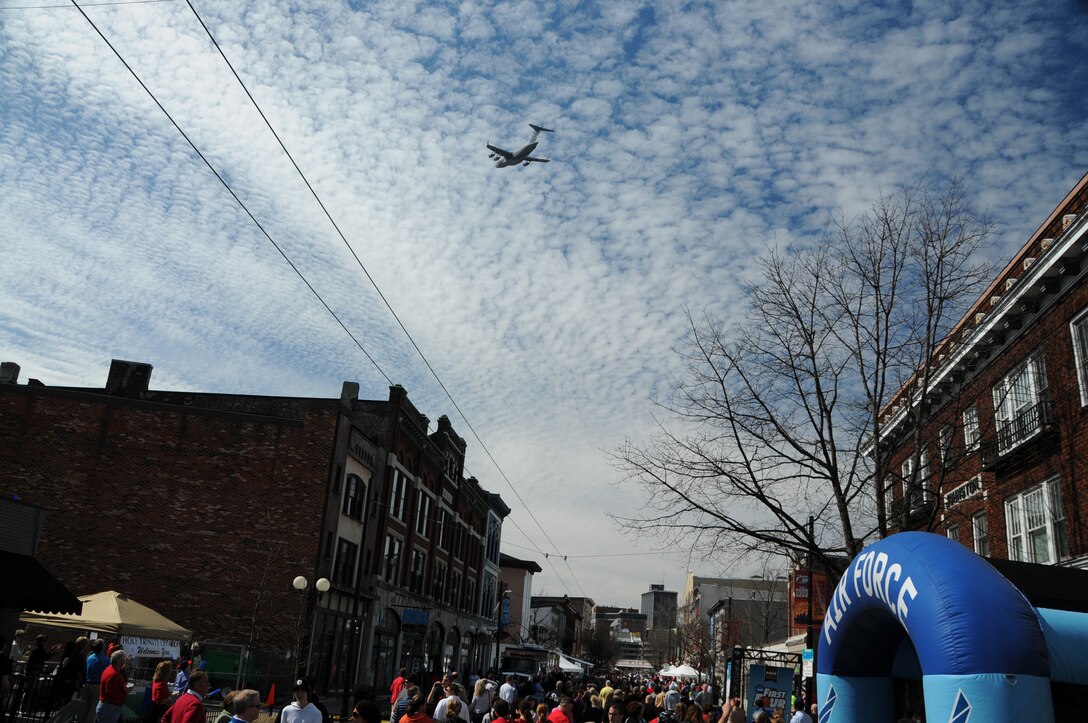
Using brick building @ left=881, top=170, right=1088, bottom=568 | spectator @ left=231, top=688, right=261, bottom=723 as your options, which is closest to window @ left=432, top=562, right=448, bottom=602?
brick building @ left=881, top=170, right=1088, bottom=568

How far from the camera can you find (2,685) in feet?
43.9

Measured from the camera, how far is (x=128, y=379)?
3591cm

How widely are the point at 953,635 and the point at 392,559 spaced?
3460 centimetres

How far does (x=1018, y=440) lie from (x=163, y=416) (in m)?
26.6

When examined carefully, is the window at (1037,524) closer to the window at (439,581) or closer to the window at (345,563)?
the window at (345,563)

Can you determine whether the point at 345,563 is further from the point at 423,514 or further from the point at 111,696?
the point at 111,696

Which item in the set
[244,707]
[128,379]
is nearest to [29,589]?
[244,707]

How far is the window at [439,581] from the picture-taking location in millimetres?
47656

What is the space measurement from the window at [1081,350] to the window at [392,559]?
1110 inches

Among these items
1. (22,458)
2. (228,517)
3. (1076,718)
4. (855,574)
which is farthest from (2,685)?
(22,458)

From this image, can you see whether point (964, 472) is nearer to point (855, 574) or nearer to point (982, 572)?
point (855, 574)

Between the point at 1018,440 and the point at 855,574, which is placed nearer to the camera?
the point at 855,574

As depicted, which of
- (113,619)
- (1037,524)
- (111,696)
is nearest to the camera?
(111,696)

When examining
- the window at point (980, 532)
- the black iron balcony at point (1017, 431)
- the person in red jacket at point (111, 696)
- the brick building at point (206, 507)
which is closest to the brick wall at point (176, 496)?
the brick building at point (206, 507)
